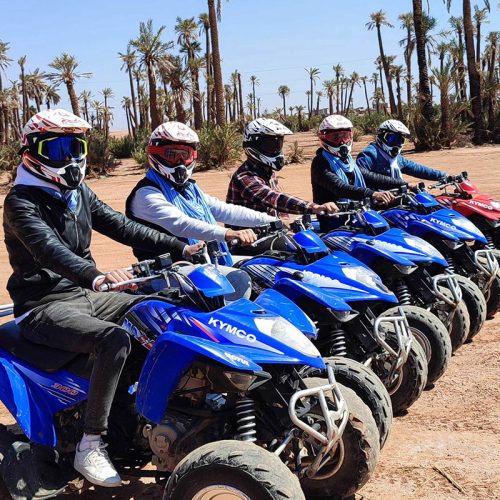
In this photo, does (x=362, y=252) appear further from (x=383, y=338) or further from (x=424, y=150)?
(x=424, y=150)

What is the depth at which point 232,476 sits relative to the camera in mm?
2896

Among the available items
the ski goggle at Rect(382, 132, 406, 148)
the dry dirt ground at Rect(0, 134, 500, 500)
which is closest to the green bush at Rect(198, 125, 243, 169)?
the ski goggle at Rect(382, 132, 406, 148)

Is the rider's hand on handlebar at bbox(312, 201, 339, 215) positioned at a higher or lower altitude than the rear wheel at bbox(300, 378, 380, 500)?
higher

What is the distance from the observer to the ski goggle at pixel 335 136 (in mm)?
7234

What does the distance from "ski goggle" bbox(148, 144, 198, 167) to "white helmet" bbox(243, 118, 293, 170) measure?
1.26 metres

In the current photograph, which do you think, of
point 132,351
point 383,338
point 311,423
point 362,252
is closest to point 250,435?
point 311,423

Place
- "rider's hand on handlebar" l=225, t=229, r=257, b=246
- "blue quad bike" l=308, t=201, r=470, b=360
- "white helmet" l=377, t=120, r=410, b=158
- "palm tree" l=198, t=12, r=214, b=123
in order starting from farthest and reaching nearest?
1. "palm tree" l=198, t=12, r=214, b=123
2. "white helmet" l=377, t=120, r=410, b=158
3. "blue quad bike" l=308, t=201, r=470, b=360
4. "rider's hand on handlebar" l=225, t=229, r=257, b=246

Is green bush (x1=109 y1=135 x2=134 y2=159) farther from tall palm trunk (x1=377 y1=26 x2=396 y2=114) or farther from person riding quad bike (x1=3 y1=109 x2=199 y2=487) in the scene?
person riding quad bike (x1=3 y1=109 x2=199 y2=487)

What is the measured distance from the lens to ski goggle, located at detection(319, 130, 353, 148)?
285 inches

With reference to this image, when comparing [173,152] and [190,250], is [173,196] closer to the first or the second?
[173,152]

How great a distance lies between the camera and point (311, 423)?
10.7 ft

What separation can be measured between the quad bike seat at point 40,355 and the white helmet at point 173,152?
167cm

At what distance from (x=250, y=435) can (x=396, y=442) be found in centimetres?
164

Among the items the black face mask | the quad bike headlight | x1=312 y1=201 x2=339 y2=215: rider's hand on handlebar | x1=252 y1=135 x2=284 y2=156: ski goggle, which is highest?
x1=252 y1=135 x2=284 y2=156: ski goggle
